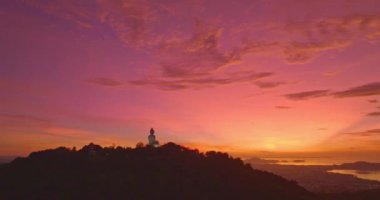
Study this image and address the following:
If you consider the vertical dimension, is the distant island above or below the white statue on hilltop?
below

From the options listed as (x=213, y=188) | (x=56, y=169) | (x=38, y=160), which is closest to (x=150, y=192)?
(x=213, y=188)

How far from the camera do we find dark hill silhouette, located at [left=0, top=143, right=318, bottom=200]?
273ft

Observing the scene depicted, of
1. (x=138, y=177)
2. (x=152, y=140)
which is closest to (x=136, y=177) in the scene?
(x=138, y=177)

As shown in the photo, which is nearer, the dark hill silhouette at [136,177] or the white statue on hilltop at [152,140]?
the dark hill silhouette at [136,177]

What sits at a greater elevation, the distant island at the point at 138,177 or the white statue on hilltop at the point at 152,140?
the white statue on hilltop at the point at 152,140

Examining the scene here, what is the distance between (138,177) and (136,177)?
0.47 m

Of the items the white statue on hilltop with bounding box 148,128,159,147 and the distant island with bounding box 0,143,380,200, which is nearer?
the distant island with bounding box 0,143,380,200

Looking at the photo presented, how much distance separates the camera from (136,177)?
9219 centimetres

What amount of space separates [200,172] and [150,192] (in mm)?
20415

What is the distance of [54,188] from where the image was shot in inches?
3290

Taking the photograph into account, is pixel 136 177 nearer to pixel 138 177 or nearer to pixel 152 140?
pixel 138 177

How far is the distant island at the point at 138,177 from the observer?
83.3 m

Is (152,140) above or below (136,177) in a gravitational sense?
above

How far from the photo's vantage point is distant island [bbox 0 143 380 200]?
3280 inches
